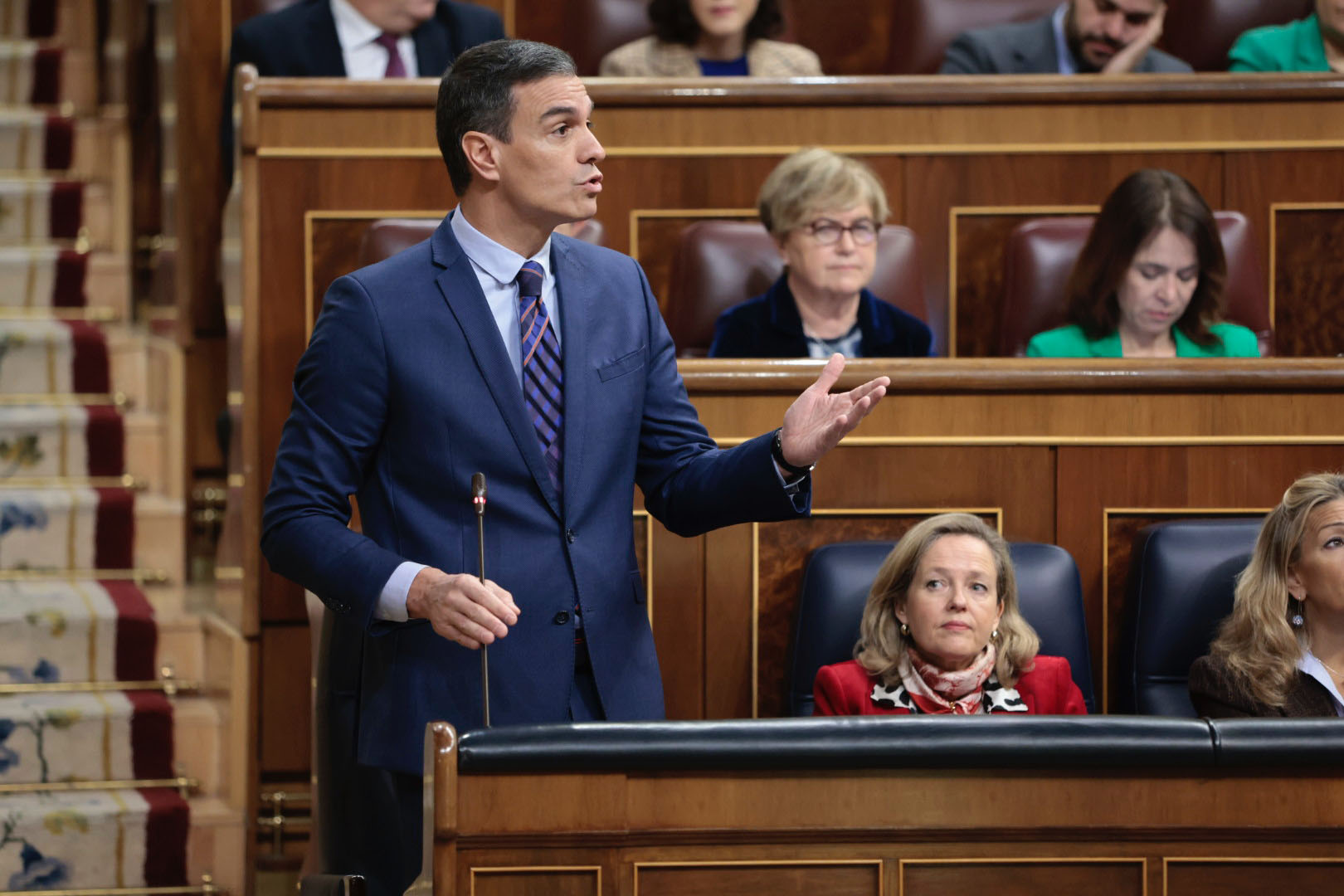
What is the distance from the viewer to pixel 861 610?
130cm

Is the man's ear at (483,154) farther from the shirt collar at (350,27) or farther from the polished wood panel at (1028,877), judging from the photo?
the shirt collar at (350,27)

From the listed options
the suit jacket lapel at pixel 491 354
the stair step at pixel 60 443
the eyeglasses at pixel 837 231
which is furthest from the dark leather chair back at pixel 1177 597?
the stair step at pixel 60 443

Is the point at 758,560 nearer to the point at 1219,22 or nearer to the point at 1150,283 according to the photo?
the point at 1150,283

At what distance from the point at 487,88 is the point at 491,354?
152 millimetres

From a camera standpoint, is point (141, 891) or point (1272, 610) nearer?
point (1272, 610)

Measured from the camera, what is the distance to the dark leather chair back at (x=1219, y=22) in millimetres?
2322

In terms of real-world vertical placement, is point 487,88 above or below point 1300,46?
below

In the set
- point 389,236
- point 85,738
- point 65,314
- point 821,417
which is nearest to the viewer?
point 821,417

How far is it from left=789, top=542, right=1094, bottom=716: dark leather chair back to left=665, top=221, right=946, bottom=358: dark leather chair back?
454 mm

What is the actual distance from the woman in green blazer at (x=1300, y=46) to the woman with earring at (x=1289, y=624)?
920mm

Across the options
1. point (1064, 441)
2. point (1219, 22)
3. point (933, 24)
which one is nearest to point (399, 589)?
point (1064, 441)

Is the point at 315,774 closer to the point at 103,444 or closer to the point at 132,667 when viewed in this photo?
the point at 132,667

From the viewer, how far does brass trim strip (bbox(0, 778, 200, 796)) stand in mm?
1620

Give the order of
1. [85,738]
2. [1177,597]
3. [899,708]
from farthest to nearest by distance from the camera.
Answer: [85,738] < [1177,597] < [899,708]
